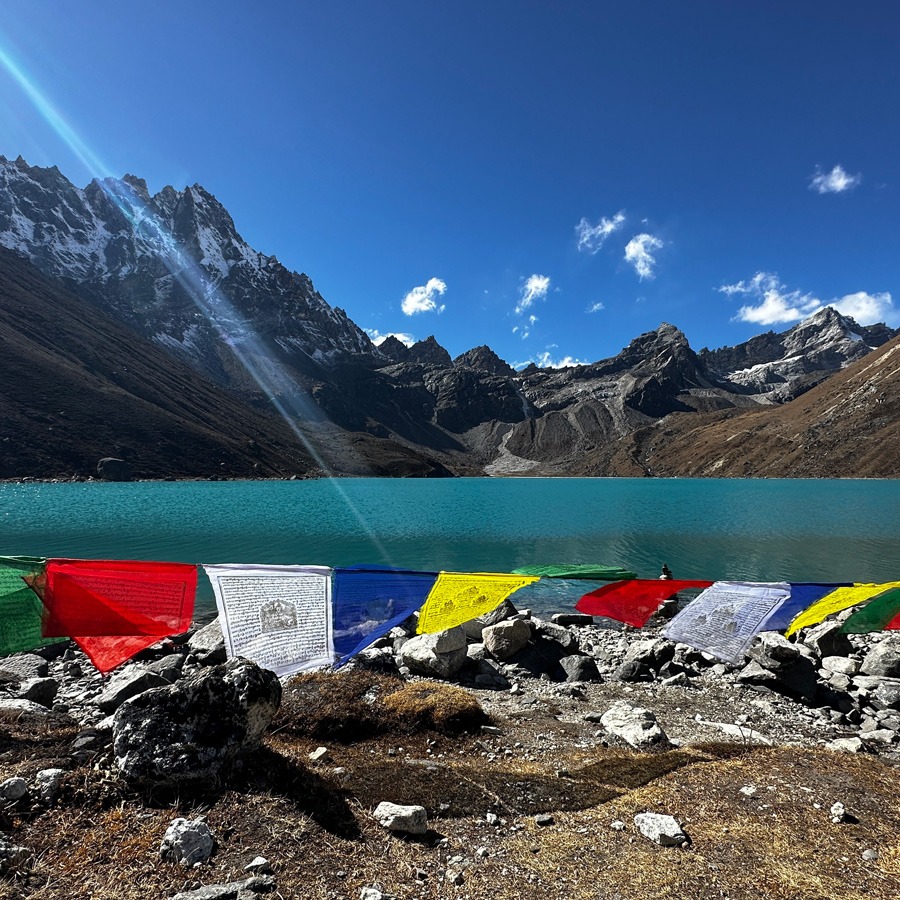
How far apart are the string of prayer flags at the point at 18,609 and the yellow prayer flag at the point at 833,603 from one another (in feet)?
44.4

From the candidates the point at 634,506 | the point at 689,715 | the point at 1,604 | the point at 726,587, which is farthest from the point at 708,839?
the point at 634,506

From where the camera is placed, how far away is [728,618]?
9.77 metres

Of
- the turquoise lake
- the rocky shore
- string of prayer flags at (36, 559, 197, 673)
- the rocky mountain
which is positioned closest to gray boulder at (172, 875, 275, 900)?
the rocky shore

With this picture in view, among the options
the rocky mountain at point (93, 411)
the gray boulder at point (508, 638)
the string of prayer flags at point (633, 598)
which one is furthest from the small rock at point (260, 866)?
the rocky mountain at point (93, 411)

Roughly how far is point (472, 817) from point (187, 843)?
3039mm

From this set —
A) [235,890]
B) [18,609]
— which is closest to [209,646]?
[18,609]

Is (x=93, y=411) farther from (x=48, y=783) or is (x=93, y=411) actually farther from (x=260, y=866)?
(x=260, y=866)

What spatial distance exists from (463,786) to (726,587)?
274 inches

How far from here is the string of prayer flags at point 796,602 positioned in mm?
9820

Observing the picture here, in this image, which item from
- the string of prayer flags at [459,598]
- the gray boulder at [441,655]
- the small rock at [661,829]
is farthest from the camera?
the gray boulder at [441,655]

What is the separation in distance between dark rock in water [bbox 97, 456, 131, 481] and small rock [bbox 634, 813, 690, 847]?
479 ft

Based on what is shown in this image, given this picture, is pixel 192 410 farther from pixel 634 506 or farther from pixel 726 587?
pixel 726 587

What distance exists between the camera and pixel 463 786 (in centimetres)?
652

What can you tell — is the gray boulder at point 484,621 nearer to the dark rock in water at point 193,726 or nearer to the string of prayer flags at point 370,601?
the string of prayer flags at point 370,601
